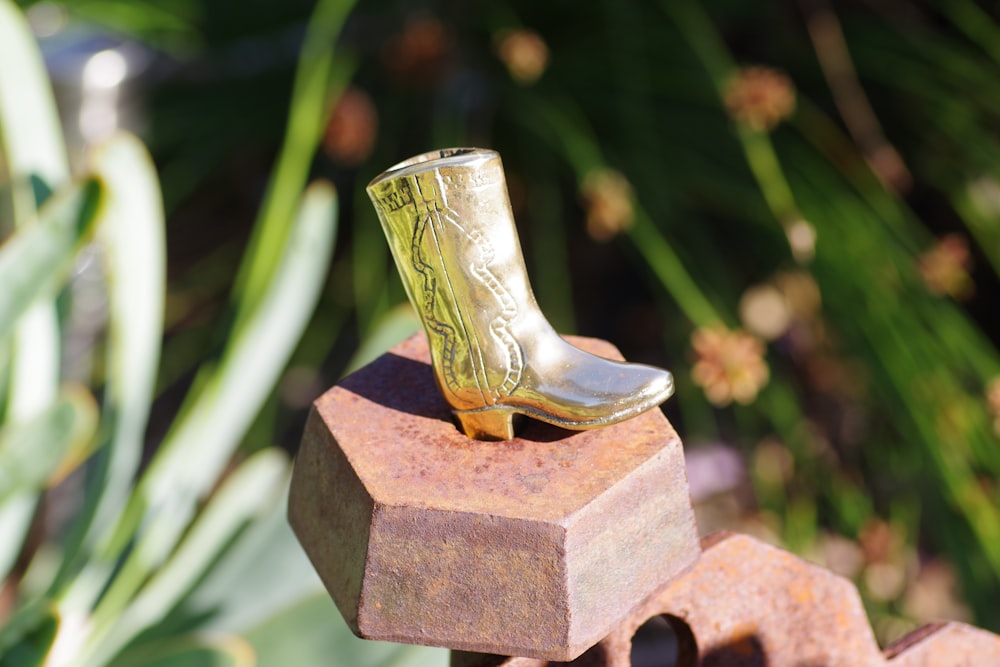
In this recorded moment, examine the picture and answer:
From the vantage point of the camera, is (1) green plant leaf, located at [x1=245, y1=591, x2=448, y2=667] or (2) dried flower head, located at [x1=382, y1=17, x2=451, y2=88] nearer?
(1) green plant leaf, located at [x1=245, y1=591, x2=448, y2=667]

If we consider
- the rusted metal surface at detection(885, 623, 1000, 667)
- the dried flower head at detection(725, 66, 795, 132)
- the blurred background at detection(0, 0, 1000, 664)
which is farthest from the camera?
the blurred background at detection(0, 0, 1000, 664)

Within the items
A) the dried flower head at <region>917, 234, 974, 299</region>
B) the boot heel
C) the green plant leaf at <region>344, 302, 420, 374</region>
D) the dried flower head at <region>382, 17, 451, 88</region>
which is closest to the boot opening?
the boot heel

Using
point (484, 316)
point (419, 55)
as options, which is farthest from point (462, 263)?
point (419, 55)

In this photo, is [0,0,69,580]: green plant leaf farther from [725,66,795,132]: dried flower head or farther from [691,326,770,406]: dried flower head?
[725,66,795,132]: dried flower head

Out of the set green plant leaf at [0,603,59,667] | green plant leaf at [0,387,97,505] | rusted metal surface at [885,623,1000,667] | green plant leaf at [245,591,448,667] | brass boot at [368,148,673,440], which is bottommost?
green plant leaf at [245,591,448,667]

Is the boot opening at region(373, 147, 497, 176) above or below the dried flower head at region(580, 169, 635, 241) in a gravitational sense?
above

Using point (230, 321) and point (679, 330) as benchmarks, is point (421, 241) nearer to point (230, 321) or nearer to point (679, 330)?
point (230, 321)

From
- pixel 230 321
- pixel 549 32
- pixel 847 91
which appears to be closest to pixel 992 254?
pixel 847 91
